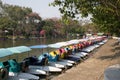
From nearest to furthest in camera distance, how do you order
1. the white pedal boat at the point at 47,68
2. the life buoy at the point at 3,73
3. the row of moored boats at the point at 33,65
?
1. the life buoy at the point at 3,73
2. the row of moored boats at the point at 33,65
3. the white pedal boat at the point at 47,68

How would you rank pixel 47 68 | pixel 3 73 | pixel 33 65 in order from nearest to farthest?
pixel 3 73 < pixel 33 65 < pixel 47 68

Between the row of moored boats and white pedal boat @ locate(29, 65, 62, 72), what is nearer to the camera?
the row of moored boats

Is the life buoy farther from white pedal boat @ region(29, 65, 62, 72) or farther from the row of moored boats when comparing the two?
white pedal boat @ region(29, 65, 62, 72)

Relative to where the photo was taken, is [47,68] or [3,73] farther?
[47,68]

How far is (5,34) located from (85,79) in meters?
76.3

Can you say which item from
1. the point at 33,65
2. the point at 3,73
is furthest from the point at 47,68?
the point at 3,73

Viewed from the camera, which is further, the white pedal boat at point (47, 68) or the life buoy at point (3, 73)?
the white pedal boat at point (47, 68)

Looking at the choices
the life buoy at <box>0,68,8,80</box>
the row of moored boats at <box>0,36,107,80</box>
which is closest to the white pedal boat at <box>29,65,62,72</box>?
the row of moored boats at <box>0,36,107,80</box>

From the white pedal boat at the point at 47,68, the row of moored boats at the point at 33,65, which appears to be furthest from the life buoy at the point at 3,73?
the white pedal boat at the point at 47,68

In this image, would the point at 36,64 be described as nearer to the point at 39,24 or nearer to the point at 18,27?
the point at 18,27

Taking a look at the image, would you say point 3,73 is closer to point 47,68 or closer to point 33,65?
point 33,65

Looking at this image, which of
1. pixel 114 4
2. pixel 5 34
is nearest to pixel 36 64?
pixel 114 4

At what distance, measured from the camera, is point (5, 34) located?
297ft

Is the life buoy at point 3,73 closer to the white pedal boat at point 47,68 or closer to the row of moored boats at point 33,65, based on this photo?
the row of moored boats at point 33,65
